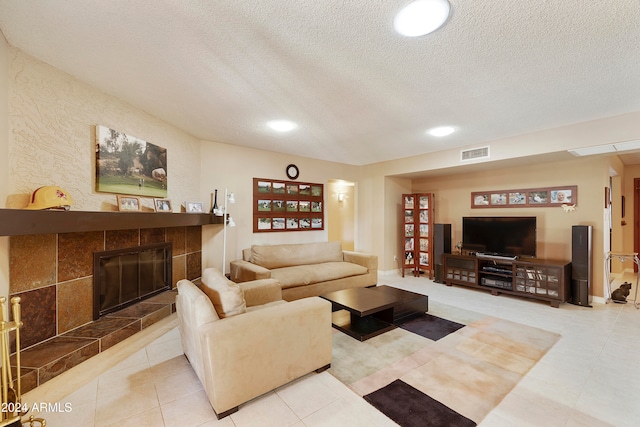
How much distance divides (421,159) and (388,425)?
429 centimetres

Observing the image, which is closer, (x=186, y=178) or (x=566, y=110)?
(x=566, y=110)

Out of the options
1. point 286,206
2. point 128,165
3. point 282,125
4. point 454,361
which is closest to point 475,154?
point 282,125

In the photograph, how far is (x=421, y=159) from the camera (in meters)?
4.96

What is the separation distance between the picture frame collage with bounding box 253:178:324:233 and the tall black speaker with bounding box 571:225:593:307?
13.1ft

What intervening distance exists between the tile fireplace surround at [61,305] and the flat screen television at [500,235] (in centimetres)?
495

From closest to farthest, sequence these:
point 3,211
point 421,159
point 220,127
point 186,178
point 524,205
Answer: point 3,211 < point 220,127 < point 186,178 < point 524,205 < point 421,159

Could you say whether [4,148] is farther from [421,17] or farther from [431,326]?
[431,326]

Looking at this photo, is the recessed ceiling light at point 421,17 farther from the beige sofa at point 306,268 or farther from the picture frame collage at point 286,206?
the picture frame collage at point 286,206

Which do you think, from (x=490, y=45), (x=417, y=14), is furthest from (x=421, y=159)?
(x=417, y=14)

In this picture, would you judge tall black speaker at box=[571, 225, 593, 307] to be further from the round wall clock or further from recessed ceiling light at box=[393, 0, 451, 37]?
the round wall clock

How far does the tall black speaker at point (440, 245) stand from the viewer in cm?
514

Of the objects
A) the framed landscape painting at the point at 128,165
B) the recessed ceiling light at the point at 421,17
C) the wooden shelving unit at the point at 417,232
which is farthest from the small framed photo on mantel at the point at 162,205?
the wooden shelving unit at the point at 417,232

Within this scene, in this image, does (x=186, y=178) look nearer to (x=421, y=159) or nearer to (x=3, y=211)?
(x=3, y=211)

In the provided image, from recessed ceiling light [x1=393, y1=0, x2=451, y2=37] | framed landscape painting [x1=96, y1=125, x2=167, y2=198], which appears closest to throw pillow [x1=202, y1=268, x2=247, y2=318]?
framed landscape painting [x1=96, y1=125, x2=167, y2=198]
